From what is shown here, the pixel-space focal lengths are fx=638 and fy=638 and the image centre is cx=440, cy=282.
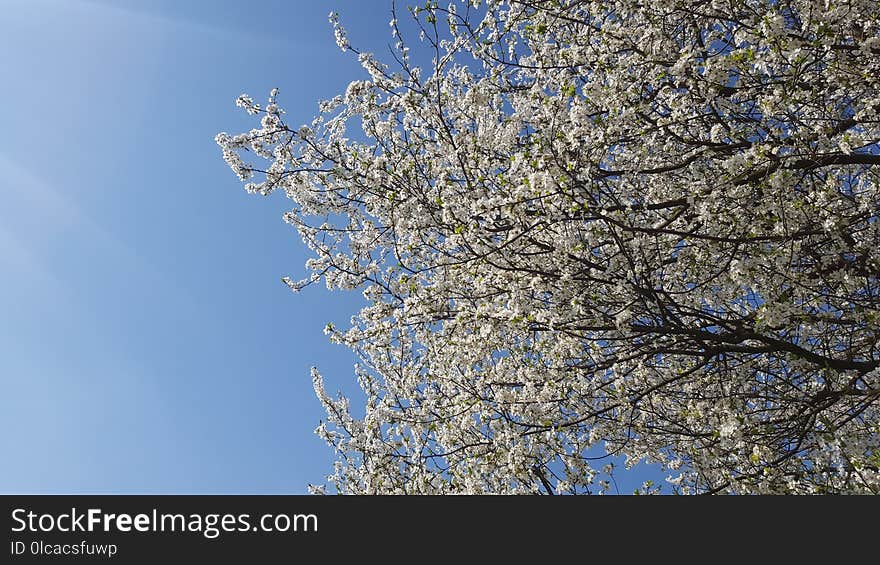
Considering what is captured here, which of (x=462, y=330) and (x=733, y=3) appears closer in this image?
(x=733, y=3)

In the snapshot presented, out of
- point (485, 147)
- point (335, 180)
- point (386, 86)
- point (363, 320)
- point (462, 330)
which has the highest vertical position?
point (386, 86)

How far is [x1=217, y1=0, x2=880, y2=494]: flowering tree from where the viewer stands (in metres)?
5.85

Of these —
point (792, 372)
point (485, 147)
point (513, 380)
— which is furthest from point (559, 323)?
point (792, 372)

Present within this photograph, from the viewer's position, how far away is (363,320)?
8.61 meters

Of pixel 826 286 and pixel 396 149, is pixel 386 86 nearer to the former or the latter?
pixel 396 149

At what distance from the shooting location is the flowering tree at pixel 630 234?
5.85 m

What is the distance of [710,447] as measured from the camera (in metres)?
7.30

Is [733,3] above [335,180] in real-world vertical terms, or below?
below

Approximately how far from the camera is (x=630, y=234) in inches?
255

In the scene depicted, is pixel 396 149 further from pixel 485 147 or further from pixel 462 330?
pixel 462 330
